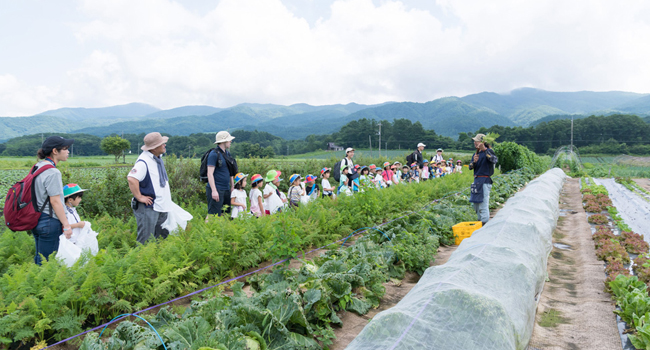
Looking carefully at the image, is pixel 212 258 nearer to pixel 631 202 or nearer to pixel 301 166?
pixel 301 166

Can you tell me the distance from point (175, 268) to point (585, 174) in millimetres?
31504

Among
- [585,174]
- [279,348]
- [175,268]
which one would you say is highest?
[175,268]

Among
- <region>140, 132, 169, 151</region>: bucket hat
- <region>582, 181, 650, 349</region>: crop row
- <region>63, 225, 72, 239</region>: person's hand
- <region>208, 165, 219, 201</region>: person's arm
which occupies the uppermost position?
<region>140, 132, 169, 151</region>: bucket hat

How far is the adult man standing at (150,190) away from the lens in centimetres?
447

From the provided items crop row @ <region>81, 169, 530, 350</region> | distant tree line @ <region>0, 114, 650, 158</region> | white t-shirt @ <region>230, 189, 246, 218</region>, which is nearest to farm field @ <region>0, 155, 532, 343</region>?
crop row @ <region>81, 169, 530, 350</region>

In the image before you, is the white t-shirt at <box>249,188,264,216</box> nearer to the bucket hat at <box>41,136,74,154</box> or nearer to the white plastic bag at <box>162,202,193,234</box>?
the white plastic bag at <box>162,202,193,234</box>

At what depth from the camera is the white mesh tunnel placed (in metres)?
2.55

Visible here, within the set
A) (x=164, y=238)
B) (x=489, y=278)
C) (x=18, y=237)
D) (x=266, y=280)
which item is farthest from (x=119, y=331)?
(x=18, y=237)

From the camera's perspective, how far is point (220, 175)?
6.00 metres

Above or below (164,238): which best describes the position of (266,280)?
below

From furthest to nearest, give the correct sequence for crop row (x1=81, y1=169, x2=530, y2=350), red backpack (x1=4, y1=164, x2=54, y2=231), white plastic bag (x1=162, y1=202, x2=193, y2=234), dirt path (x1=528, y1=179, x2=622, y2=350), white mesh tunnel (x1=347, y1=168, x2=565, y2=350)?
white plastic bag (x1=162, y1=202, x2=193, y2=234) → red backpack (x1=4, y1=164, x2=54, y2=231) → dirt path (x1=528, y1=179, x2=622, y2=350) → crop row (x1=81, y1=169, x2=530, y2=350) → white mesh tunnel (x1=347, y1=168, x2=565, y2=350)

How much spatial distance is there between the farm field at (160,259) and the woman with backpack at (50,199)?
0.32 metres

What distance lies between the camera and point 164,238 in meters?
4.90

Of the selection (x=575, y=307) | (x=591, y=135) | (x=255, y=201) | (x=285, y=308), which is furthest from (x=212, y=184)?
(x=591, y=135)
